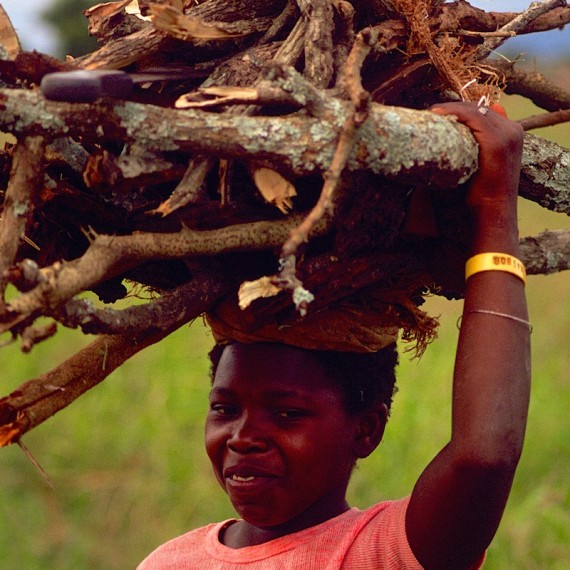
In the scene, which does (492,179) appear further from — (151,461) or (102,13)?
(151,461)

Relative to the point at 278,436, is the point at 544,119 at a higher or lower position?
higher

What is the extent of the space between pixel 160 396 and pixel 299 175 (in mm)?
4854

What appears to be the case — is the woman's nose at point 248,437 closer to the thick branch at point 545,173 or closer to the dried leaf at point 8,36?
the thick branch at point 545,173

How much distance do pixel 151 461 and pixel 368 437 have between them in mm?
4116

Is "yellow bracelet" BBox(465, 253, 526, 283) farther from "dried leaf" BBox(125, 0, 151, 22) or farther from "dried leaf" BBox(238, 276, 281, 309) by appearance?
"dried leaf" BBox(125, 0, 151, 22)

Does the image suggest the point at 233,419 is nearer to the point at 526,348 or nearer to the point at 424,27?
the point at 526,348

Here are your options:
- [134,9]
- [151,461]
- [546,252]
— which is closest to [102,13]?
[134,9]

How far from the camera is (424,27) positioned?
5.90ft

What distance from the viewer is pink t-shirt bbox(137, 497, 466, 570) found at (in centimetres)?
176

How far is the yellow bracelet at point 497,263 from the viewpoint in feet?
5.42

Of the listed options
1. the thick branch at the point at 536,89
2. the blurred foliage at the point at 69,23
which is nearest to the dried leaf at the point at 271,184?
the thick branch at the point at 536,89

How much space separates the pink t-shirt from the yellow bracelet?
0.42 metres

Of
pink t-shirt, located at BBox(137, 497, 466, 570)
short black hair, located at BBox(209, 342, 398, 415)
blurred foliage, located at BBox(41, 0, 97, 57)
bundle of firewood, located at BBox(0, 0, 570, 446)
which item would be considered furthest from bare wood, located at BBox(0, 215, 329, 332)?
blurred foliage, located at BBox(41, 0, 97, 57)

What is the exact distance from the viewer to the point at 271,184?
1.56 m
